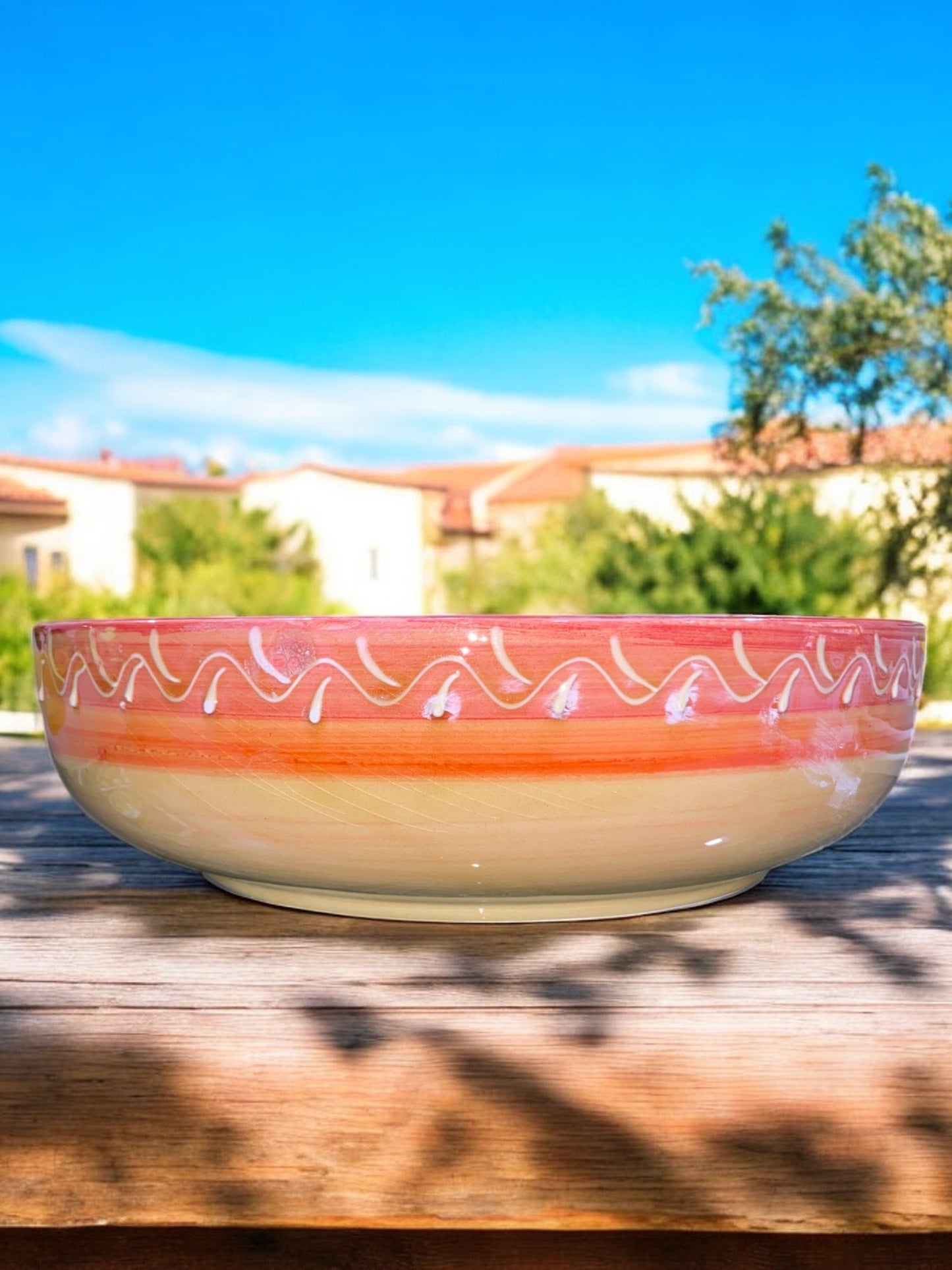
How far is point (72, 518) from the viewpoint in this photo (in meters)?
23.5

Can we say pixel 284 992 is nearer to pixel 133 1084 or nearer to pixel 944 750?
pixel 133 1084

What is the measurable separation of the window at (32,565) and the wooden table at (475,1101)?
2325 centimetres

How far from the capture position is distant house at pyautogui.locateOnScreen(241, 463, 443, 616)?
80.5 feet

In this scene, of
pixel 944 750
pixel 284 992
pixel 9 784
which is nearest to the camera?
pixel 284 992

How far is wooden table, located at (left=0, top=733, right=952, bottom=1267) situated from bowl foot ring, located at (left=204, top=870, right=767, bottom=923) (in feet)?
0.07

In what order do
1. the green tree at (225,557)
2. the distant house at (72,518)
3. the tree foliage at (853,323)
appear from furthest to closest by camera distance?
the distant house at (72,518)
the green tree at (225,557)
the tree foliage at (853,323)

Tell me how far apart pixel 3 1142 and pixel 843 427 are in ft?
32.0

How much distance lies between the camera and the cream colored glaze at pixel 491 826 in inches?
22.1

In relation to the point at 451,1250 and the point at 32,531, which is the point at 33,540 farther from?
the point at 451,1250

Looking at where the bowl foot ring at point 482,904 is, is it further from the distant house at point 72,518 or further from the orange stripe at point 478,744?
the distant house at point 72,518

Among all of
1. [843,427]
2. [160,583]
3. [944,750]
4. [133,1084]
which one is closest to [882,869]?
[133,1084]

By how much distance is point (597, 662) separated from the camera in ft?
1.82

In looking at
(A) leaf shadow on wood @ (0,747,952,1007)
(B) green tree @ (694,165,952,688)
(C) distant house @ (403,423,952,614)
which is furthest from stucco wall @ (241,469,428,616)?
(A) leaf shadow on wood @ (0,747,952,1007)

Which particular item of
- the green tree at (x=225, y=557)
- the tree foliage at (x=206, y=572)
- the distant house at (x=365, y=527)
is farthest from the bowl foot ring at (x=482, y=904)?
the distant house at (x=365, y=527)
